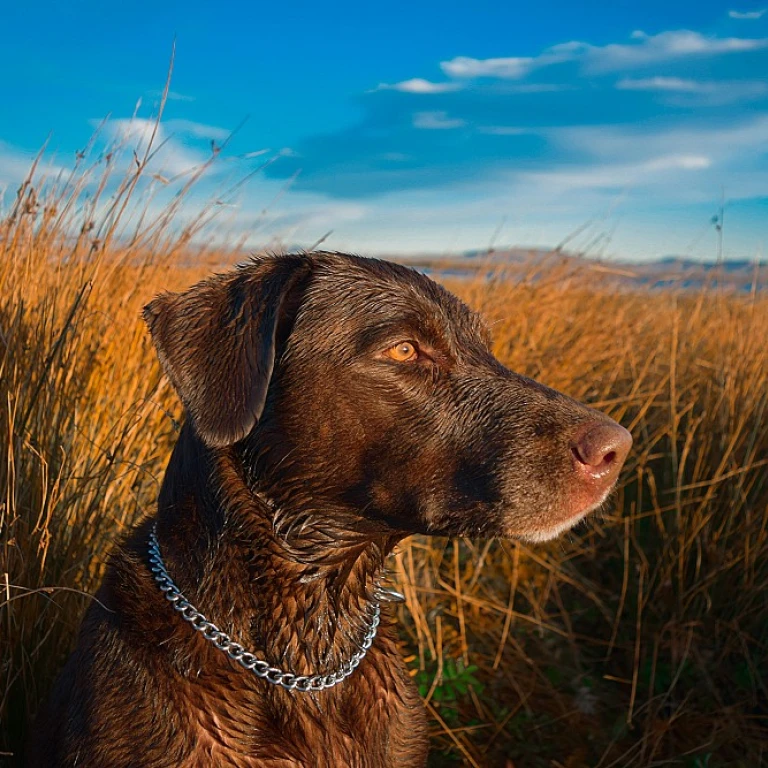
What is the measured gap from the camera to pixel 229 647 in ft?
7.13

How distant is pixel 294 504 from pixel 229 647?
0.42 metres

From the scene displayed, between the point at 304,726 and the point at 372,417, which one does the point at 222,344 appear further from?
the point at 304,726

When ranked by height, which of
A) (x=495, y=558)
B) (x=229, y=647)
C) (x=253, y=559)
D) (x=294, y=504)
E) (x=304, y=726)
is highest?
(x=294, y=504)

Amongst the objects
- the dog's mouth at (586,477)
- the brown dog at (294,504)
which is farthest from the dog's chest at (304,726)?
the dog's mouth at (586,477)

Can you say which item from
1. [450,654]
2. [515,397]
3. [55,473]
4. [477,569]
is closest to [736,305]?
[477,569]

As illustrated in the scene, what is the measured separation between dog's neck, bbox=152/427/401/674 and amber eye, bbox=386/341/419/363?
494 millimetres

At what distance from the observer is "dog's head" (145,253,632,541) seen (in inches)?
86.5

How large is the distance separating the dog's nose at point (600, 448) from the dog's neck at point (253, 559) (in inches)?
25.9

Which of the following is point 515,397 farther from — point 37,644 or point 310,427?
point 37,644

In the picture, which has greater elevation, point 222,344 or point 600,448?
point 222,344

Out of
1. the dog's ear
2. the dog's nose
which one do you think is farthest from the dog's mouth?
the dog's ear

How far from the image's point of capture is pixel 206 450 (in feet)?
7.42

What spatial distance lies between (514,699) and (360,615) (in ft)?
6.74

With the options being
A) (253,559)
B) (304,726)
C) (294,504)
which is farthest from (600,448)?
(304,726)
